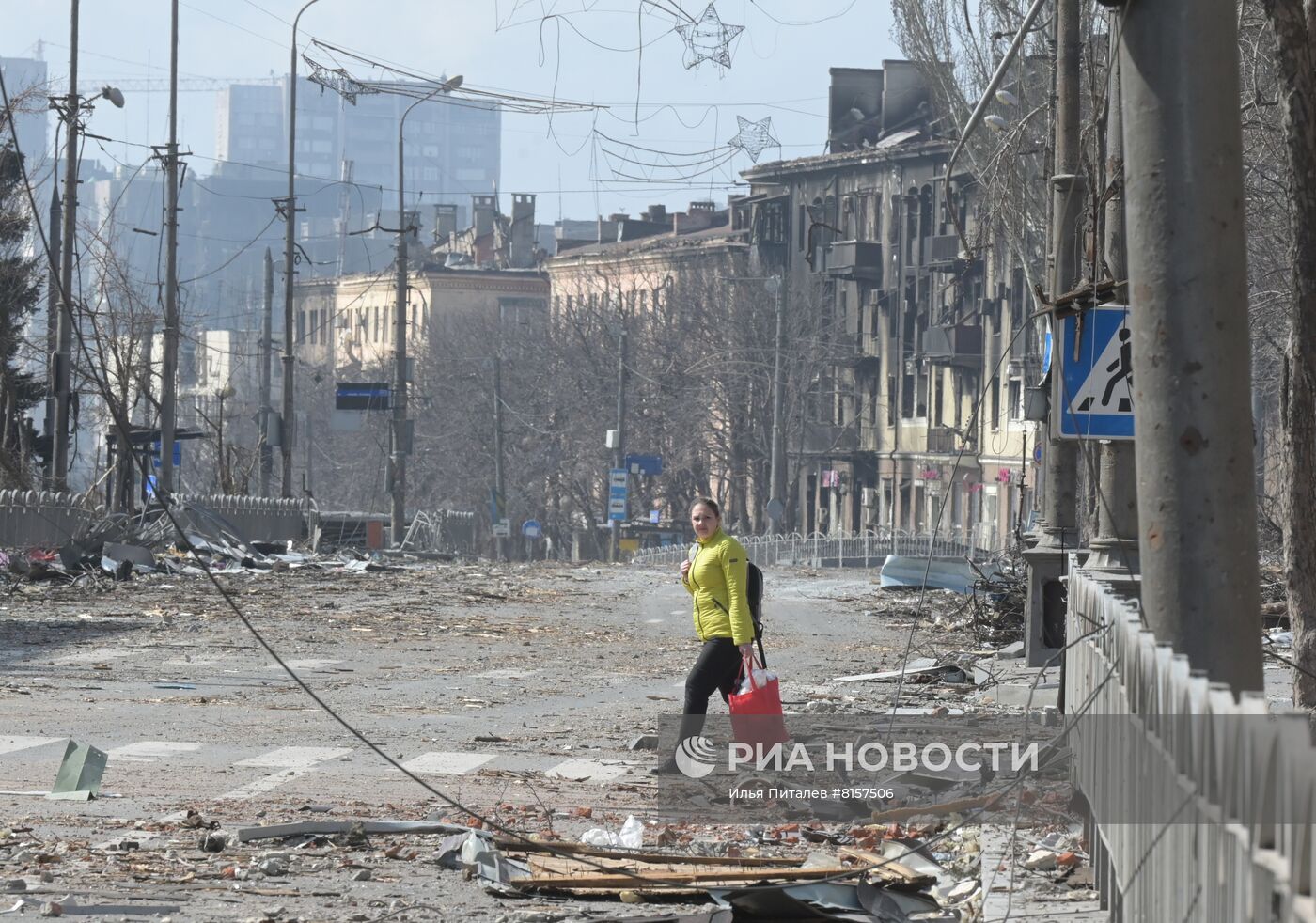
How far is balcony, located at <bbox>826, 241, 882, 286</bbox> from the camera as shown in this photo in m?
79.5

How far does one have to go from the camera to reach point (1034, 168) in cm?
4034

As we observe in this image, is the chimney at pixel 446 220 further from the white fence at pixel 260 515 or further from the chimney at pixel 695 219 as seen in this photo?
the white fence at pixel 260 515

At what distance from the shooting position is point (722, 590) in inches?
482

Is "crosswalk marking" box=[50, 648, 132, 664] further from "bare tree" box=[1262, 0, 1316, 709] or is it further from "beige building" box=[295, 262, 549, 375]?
"beige building" box=[295, 262, 549, 375]

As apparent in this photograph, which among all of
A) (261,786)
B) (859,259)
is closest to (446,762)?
(261,786)

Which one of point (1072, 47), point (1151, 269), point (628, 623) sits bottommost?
point (628, 623)

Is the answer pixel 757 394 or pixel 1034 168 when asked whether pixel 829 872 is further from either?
pixel 757 394

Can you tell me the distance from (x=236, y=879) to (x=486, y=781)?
11.4ft

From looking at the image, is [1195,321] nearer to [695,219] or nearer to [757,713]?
[757,713]

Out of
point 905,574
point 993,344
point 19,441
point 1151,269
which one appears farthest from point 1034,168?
point 1151,269

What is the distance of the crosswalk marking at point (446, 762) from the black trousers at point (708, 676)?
1279mm

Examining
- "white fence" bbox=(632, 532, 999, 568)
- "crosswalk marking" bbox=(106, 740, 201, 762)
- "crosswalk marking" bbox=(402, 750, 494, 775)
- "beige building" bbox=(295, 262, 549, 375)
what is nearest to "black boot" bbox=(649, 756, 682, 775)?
"crosswalk marking" bbox=(402, 750, 494, 775)

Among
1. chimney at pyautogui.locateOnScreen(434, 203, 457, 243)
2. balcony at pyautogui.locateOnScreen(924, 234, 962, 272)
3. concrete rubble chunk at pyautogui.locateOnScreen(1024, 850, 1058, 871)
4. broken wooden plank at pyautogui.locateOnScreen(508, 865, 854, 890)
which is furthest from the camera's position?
chimney at pyautogui.locateOnScreen(434, 203, 457, 243)

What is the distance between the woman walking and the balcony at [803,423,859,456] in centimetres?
6546
